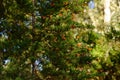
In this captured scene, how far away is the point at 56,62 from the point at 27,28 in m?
1.93

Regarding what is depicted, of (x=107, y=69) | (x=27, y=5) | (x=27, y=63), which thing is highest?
(x=27, y=5)

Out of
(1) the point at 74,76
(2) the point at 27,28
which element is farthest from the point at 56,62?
(2) the point at 27,28

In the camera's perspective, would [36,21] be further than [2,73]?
Yes

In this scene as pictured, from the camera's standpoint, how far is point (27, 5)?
564 inches

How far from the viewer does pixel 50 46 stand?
14664 mm

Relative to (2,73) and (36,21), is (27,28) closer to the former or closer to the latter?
(36,21)

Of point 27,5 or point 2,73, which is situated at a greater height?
point 27,5

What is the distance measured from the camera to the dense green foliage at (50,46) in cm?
1412

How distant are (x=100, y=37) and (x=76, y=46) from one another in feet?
4.80

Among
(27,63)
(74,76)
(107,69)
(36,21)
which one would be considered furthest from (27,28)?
(107,69)

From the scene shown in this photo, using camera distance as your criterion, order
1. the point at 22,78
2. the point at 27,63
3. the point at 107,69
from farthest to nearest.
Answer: the point at 107,69
the point at 27,63
the point at 22,78

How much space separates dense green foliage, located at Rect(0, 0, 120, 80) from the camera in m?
14.1

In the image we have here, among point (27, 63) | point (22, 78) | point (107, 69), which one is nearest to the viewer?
point (22, 78)

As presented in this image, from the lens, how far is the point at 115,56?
15148 mm
